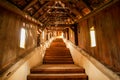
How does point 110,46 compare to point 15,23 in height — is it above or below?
below

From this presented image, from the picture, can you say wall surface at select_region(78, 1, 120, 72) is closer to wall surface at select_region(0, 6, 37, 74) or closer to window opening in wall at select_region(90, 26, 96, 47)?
window opening in wall at select_region(90, 26, 96, 47)

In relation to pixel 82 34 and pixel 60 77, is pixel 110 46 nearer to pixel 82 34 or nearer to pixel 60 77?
pixel 60 77

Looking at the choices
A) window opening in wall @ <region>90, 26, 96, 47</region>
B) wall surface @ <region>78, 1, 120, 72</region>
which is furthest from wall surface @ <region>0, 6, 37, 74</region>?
window opening in wall @ <region>90, 26, 96, 47</region>

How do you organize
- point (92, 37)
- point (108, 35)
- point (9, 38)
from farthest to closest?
1. point (92, 37)
2. point (108, 35)
3. point (9, 38)

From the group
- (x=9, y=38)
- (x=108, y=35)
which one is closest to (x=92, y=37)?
(x=108, y=35)

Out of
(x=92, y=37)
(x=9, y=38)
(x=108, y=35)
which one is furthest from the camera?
(x=92, y=37)

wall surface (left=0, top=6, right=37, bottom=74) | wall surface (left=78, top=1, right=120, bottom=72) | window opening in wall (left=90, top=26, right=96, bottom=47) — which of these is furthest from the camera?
window opening in wall (left=90, top=26, right=96, bottom=47)

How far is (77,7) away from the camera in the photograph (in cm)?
553

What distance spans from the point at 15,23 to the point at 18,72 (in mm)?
1484

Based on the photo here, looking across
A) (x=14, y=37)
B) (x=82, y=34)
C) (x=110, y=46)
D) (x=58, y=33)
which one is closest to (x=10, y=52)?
(x=14, y=37)

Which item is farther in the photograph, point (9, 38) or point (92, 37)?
point (92, 37)

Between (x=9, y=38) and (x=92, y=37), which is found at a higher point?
(x=92, y=37)

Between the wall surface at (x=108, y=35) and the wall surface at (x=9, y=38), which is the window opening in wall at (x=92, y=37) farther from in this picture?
the wall surface at (x=9, y=38)

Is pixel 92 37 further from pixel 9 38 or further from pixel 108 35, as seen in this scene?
pixel 9 38
